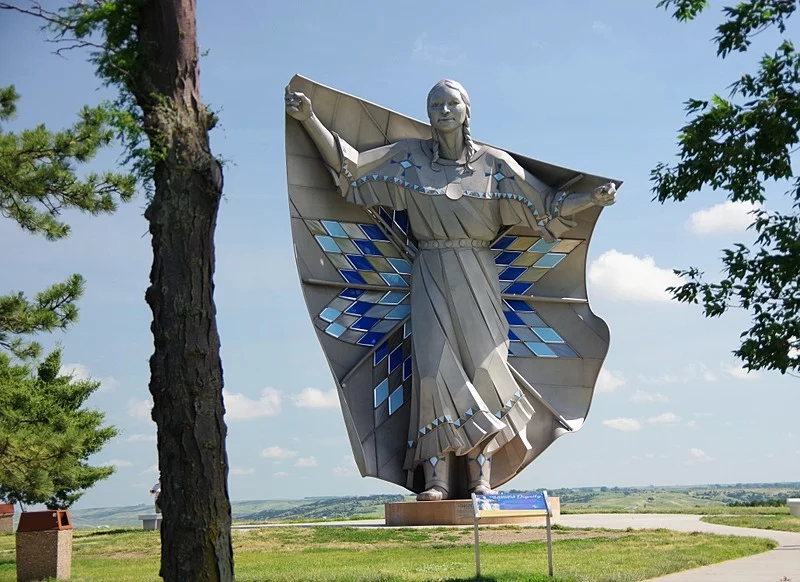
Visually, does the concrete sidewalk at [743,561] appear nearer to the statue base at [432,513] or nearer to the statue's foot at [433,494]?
the statue base at [432,513]

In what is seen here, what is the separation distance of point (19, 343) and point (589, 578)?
7.05 metres

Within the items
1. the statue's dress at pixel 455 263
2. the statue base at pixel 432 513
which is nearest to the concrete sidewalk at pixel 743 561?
the statue base at pixel 432 513

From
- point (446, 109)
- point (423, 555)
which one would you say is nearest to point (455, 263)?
point (446, 109)

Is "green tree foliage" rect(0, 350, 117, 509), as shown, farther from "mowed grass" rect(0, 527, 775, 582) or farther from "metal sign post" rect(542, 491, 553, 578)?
"metal sign post" rect(542, 491, 553, 578)

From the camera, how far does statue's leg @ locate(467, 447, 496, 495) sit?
15.9 metres

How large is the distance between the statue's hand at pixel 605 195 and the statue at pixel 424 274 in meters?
0.02

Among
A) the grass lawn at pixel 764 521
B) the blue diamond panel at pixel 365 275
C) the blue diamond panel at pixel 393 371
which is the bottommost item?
the grass lawn at pixel 764 521

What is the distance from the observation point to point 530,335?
17.5 meters

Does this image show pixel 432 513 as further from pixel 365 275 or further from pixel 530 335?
pixel 365 275

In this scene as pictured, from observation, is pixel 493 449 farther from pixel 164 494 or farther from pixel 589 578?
pixel 164 494

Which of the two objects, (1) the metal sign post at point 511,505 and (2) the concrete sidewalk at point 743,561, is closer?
(2) the concrete sidewalk at point 743,561

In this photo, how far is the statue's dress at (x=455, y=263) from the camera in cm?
1600

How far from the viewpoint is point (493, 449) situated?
52.8ft

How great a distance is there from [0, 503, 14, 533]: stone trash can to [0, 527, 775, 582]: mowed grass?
745 centimetres
